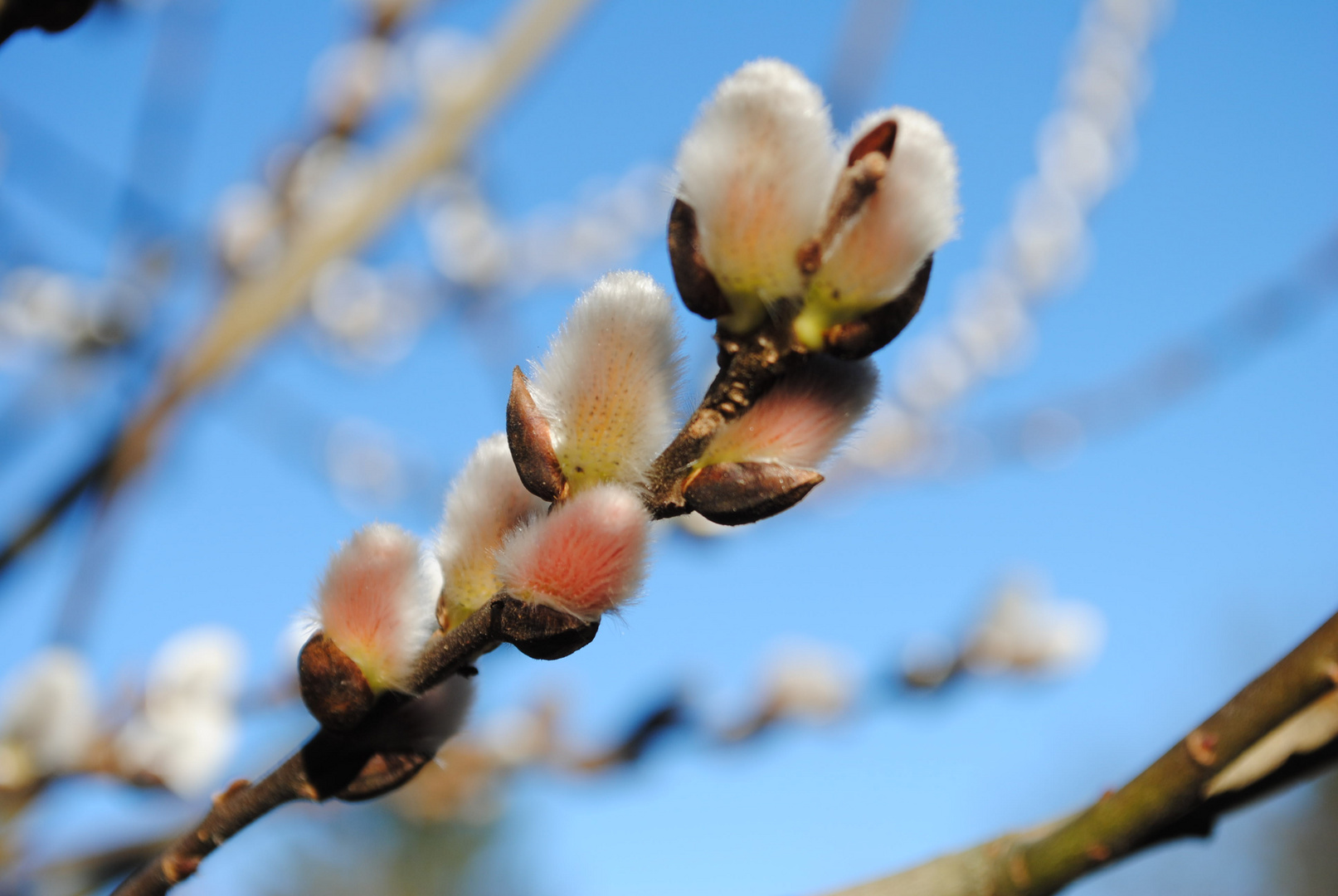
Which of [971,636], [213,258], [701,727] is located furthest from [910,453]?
[213,258]

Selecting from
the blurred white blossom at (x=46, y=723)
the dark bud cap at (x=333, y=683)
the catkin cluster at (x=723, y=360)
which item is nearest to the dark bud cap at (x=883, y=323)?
the catkin cluster at (x=723, y=360)

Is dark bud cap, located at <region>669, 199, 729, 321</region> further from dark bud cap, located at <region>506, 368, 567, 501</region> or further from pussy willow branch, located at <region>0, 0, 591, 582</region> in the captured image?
pussy willow branch, located at <region>0, 0, 591, 582</region>

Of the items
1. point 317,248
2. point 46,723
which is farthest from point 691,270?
point 46,723

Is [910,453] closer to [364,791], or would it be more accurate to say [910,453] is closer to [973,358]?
[973,358]

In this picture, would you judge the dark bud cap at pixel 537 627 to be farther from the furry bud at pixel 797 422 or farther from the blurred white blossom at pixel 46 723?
the blurred white blossom at pixel 46 723

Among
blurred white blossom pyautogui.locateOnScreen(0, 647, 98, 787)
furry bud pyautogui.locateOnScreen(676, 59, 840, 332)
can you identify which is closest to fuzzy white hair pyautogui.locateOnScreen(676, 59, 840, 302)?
furry bud pyautogui.locateOnScreen(676, 59, 840, 332)
